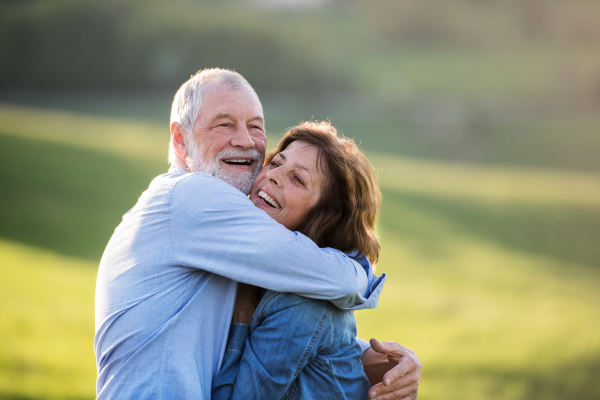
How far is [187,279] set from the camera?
2.25m

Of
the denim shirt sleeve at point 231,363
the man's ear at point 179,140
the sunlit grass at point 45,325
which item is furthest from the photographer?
the sunlit grass at point 45,325

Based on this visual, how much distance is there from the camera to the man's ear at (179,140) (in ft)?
10.1

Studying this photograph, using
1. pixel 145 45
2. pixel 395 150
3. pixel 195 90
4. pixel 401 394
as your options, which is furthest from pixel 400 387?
pixel 145 45

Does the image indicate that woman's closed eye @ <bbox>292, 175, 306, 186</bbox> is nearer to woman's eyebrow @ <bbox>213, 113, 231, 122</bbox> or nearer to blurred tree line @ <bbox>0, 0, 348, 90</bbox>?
woman's eyebrow @ <bbox>213, 113, 231, 122</bbox>

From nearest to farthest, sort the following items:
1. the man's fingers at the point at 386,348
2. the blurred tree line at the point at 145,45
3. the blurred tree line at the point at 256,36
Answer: the man's fingers at the point at 386,348
the blurred tree line at the point at 145,45
the blurred tree line at the point at 256,36

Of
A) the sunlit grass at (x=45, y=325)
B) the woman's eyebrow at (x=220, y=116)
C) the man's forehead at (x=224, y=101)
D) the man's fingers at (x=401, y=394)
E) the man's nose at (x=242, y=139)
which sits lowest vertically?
the sunlit grass at (x=45, y=325)

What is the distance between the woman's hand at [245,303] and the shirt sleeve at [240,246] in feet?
1.13

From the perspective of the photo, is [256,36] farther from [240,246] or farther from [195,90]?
[240,246]

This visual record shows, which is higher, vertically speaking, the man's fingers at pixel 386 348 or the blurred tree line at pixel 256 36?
the blurred tree line at pixel 256 36

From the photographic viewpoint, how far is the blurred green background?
24.6 ft

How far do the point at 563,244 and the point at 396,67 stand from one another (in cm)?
2102

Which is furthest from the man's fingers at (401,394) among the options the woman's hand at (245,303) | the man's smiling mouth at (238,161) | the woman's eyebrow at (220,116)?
the woman's eyebrow at (220,116)

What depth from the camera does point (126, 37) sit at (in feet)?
73.1

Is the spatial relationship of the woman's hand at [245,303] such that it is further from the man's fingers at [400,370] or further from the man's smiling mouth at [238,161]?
the man's smiling mouth at [238,161]
